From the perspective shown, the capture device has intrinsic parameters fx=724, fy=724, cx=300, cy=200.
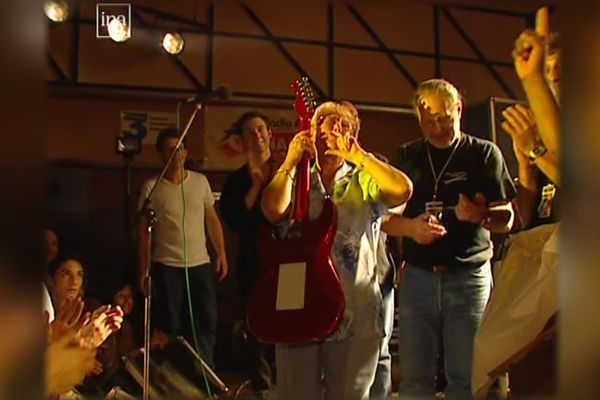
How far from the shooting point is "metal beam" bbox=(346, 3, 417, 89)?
6.65 ft

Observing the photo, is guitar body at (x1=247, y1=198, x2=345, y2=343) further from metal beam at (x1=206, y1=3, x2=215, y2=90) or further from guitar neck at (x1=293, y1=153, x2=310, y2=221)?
metal beam at (x1=206, y1=3, x2=215, y2=90)

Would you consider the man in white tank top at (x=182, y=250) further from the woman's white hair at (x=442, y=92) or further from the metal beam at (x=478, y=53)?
the metal beam at (x=478, y=53)

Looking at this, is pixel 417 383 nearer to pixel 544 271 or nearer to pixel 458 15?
pixel 544 271

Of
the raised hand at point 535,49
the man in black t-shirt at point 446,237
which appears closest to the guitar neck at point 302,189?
the man in black t-shirt at point 446,237

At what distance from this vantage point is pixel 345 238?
1.22 metres

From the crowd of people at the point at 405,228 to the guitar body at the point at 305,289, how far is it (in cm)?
2

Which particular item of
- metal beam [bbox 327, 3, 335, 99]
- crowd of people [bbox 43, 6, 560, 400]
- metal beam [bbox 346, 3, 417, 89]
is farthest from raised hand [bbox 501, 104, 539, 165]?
metal beam [bbox 327, 3, 335, 99]

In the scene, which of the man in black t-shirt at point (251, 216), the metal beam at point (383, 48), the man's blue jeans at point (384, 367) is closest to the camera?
the man's blue jeans at point (384, 367)

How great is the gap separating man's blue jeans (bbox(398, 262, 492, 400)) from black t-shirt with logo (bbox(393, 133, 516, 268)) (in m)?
0.05

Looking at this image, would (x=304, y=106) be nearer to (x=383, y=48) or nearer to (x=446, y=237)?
(x=446, y=237)

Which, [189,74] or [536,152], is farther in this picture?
[189,74]

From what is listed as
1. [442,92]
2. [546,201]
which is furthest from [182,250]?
[546,201]

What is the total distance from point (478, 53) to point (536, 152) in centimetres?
78

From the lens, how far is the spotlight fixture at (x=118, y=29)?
146 centimetres
